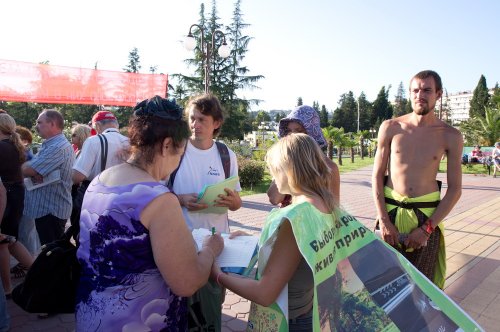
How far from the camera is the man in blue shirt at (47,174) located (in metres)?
3.91

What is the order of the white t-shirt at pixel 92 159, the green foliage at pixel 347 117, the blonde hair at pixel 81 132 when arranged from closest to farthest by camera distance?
the white t-shirt at pixel 92 159 < the blonde hair at pixel 81 132 < the green foliage at pixel 347 117

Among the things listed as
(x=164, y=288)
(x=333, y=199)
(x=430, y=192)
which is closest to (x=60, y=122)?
(x=164, y=288)

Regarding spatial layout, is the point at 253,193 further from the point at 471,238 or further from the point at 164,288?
the point at 164,288

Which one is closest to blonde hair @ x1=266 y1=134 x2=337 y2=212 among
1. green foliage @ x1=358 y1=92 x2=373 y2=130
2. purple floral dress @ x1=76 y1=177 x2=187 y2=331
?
purple floral dress @ x1=76 y1=177 x2=187 y2=331

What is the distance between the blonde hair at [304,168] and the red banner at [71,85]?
10.1 metres

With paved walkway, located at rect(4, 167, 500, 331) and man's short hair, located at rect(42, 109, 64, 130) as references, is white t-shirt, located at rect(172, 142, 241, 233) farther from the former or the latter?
man's short hair, located at rect(42, 109, 64, 130)

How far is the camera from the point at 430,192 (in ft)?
9.42

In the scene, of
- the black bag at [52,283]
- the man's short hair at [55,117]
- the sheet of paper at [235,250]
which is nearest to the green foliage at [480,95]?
the man's short hair at [55,117]

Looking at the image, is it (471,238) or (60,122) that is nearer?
(60,122)

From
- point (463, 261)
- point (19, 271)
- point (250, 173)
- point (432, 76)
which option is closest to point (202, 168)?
point (432, 76)

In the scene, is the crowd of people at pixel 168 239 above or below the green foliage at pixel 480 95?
below

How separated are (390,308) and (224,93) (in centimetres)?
3377

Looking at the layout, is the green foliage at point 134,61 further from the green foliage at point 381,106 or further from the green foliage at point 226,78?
the green foliage at point 381,106

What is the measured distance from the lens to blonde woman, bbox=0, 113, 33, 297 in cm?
360
